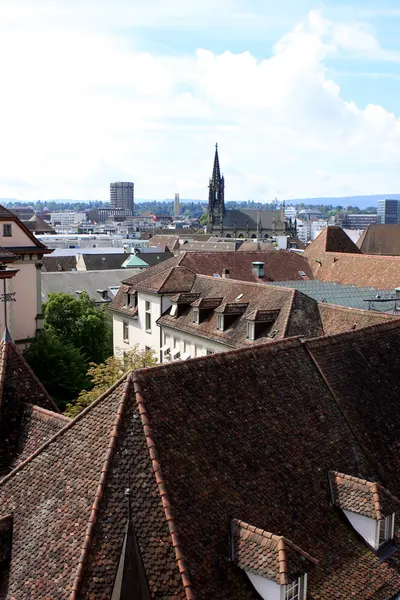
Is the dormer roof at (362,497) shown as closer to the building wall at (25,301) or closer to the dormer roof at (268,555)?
the dormer roof at (268,555)

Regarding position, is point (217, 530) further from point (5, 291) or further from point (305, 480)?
point (5, 291)

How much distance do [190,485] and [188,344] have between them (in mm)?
32197

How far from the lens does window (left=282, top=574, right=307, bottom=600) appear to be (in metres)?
15.1

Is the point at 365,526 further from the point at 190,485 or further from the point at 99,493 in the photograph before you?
the point at 99,493

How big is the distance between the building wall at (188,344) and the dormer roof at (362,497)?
24.0 m

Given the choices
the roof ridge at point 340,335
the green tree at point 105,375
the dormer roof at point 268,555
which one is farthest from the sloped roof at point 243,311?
the dormer roof at point 268,555

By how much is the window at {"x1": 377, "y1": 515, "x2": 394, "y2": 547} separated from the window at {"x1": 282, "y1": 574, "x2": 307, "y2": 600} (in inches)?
140

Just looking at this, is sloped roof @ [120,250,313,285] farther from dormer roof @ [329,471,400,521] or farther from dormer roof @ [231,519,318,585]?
dormer roof @ [231,519,318,585]

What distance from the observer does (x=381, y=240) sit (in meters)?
99.4

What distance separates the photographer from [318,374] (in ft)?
73.2

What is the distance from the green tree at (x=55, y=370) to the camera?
36.7m

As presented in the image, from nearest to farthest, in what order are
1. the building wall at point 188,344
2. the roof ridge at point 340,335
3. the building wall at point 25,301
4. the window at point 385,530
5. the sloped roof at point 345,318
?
1. the window at point 385,530
2. the roof ridge at point 340,335
3. the sloped roof at point 345,318
4. the building wall at point 25,301
5. the building wall at point 188,344

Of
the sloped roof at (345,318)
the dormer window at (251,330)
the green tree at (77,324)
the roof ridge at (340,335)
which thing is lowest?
the green tree at (77,324)

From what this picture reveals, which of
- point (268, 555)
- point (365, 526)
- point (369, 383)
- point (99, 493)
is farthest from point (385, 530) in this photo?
point (99, 493)
